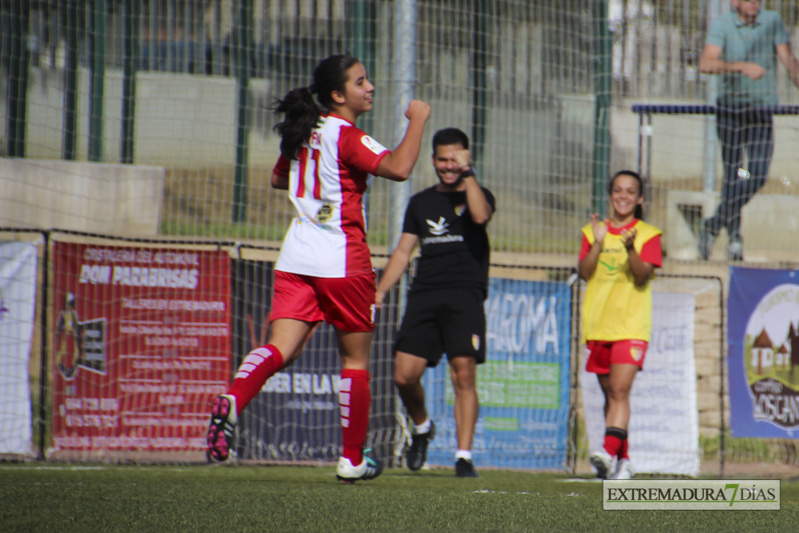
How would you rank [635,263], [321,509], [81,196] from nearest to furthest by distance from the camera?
[321,509] < [635,263] < [81,196]

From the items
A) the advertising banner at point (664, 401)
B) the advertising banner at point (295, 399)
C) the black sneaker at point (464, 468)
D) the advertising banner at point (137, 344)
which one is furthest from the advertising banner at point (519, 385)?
the advertising banner at point (137, 344)

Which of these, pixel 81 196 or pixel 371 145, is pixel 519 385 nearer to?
pixel 371 145

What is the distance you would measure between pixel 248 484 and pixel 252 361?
2.47 ft

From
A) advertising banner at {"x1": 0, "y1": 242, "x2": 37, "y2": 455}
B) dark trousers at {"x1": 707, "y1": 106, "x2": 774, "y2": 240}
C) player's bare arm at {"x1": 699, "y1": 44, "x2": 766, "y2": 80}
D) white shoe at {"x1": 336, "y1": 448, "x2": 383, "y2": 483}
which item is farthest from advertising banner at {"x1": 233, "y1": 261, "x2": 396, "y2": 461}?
player's bare arm at {"x1": 699, "y1": 44, "x2": 766, "y2": 80}

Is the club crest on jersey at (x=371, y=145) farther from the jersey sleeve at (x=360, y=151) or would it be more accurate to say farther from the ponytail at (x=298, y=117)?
the ponytail at (x=298, y=117)

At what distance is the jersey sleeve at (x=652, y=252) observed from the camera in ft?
17.0

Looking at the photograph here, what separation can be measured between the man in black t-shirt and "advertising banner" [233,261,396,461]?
1.20 metres

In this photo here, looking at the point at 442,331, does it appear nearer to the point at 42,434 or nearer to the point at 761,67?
the point at 42,434

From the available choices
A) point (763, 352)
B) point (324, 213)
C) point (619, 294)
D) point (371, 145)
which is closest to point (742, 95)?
point (763, 352)

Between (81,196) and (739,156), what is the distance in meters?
5.32

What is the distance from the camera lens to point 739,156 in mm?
7852

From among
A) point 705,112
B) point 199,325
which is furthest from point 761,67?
point 199,325

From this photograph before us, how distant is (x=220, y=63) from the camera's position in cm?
801

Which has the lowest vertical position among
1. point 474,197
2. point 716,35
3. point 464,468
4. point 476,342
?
point 464,468
